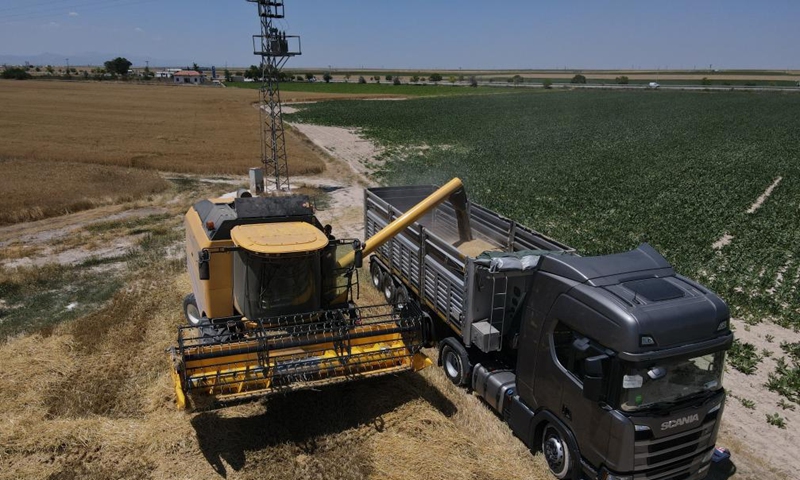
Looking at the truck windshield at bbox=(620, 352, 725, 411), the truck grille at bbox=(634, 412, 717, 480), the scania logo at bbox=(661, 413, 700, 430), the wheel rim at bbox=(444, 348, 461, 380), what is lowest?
the wheel rim at bbox=(444, 348, 461, 380)

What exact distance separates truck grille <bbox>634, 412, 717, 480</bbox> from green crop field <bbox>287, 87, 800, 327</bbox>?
→ 6.69 meters

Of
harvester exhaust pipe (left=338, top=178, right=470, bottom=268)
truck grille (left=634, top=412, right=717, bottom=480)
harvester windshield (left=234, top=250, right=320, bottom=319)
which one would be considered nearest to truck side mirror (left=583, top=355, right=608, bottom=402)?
truck grille (left=634, top=412, right=717, bottom=480)

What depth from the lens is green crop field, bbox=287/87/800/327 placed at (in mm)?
14328

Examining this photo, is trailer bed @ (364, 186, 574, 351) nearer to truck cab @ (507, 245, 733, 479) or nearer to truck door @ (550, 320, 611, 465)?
truck cab @ (507, 245, 733, 479)

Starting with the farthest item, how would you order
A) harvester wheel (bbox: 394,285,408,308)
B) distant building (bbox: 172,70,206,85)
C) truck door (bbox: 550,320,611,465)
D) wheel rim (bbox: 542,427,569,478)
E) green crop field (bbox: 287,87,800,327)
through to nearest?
1. distant building (bbox: 172,70,206,85)
2. green crop field (bbox: 287,87,800,327)
3. harvester wheel (bbox: 394,285,408,308)
4. wheel rim (bbox: 542,427,569,478)
5. truck door (bbox: 550,320,611,465)

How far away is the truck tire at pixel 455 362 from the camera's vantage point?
8758 mm

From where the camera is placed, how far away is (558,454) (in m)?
6.77

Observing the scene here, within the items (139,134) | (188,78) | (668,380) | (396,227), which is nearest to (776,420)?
(668,380)

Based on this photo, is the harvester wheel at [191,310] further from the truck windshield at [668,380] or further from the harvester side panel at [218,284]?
the truck windshield at [668,380]

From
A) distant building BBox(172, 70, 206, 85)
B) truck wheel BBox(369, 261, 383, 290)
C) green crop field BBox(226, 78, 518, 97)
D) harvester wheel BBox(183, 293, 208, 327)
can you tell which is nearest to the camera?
harvester wheel BBox(183, 293, 208, 327)

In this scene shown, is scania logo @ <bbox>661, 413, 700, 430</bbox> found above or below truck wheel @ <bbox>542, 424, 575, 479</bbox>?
above

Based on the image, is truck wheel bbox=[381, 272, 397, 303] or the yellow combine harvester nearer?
the yellow combine harvester

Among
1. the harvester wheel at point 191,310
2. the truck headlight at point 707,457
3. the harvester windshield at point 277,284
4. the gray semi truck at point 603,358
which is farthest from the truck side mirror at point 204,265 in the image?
the truck headlight at point 707,457

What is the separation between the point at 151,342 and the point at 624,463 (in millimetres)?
8492
